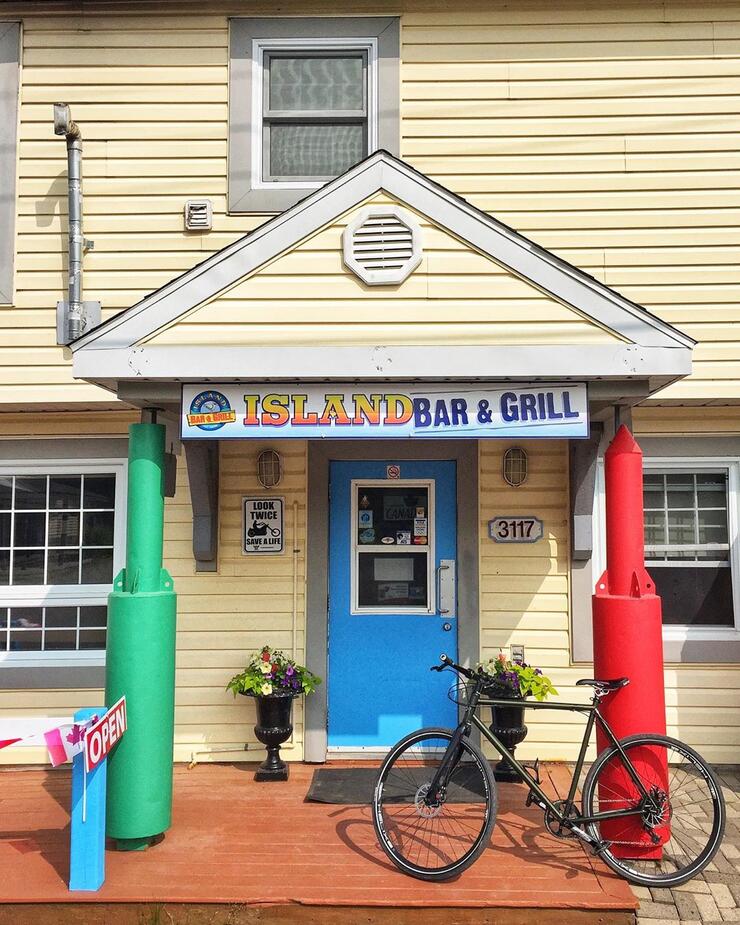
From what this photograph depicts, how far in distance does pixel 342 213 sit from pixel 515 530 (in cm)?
288

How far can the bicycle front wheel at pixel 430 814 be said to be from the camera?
382cm

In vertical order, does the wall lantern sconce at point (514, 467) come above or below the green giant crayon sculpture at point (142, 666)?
above

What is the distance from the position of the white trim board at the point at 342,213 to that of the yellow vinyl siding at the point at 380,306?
0.05 meters

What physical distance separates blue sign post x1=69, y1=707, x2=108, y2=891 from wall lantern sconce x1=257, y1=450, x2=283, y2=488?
2.64 metres

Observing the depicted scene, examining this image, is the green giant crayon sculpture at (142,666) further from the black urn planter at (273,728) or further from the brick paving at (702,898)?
the brick paving at (702,898)

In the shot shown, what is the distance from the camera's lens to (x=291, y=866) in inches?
157

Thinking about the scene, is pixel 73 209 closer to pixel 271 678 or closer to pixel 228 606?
pixel 228 606

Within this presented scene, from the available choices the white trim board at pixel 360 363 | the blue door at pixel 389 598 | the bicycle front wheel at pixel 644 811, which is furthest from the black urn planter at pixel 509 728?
the white trim board at pixel 360 363

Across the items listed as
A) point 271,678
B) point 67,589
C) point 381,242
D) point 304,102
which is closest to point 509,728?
point 271,678

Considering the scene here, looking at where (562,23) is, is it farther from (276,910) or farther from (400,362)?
(276,910)

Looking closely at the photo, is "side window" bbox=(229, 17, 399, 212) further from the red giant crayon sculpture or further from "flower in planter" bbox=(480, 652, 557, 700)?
"flower in planter" bbox=(480, 652, 557, 700)

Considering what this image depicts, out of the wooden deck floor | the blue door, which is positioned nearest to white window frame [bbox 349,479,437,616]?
the blue door

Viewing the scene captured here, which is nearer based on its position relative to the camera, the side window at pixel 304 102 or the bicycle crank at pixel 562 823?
the bicycle crank at pixel 562 823

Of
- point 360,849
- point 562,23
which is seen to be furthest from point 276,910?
point 562,23
